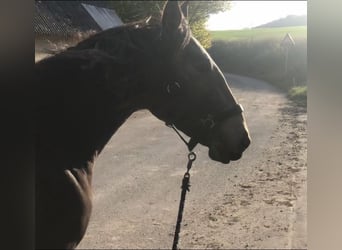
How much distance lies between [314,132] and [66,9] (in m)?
14.1

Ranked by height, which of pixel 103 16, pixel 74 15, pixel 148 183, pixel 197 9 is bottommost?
pixel 197 9

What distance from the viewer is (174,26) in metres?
1.26

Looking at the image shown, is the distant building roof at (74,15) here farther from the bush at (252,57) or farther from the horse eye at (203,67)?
the horse eye at (203,67)

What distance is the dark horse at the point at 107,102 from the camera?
45.1 inches

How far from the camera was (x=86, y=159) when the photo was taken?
1.29 m

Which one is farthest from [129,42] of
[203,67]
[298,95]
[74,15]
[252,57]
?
[252,57]

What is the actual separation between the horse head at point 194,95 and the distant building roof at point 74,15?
9447mm

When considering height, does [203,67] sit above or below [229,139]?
above

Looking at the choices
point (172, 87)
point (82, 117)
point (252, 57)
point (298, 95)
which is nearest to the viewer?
point (82, 117)

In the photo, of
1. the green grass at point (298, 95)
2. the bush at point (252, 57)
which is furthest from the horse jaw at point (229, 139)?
the bush at point (252, 57)

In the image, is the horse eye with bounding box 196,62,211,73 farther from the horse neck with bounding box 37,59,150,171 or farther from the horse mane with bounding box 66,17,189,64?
the horse neck with bounding box 37,59,150,171

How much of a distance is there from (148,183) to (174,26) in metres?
3.57

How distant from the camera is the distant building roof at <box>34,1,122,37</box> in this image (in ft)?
37.1

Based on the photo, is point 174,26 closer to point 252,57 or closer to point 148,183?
point 148,183
